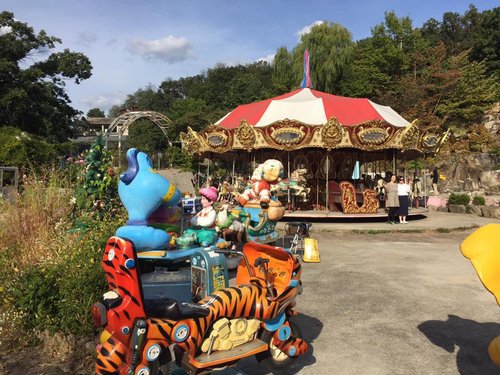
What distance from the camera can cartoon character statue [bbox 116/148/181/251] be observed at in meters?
5.72

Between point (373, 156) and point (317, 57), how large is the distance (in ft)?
71.7

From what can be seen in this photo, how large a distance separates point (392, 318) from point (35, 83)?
30187 mm

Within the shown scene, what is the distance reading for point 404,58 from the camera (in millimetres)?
38094

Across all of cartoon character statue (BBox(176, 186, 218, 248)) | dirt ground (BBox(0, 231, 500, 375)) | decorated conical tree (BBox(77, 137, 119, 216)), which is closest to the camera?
dirt ground (BBox(0, 231, 500, 375))

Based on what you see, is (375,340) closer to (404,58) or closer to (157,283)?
(157,283)

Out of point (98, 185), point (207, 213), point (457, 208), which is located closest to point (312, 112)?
point (457, 208)

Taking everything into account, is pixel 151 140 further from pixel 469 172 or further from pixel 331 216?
pixel 331 216

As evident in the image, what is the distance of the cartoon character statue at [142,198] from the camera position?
5.72m

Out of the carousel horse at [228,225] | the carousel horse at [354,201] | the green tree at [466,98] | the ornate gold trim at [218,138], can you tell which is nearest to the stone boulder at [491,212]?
the carousel horse at [354,201]

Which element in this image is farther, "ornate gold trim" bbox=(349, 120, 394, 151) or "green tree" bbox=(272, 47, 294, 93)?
"green tree" bbox=(272, 47, 294, 93)

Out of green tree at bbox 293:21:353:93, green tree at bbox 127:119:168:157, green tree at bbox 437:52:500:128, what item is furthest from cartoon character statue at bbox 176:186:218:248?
green tree at bbox 127:119:168:157

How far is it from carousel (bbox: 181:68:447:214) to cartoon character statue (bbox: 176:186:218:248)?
7463mm

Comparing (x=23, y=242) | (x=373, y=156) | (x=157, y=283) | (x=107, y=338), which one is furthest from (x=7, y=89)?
(x=107, y=338)

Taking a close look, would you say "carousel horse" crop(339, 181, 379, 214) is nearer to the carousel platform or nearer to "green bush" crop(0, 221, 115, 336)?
the carousel platform
